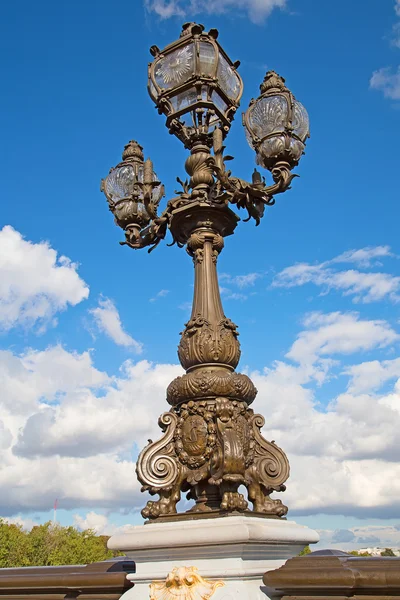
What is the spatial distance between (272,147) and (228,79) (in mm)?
1301

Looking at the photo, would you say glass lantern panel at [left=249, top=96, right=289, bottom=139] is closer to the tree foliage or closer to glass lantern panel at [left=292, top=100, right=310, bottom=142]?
glass lantern panel at [left=292, top=100, right=310, bottom=142]

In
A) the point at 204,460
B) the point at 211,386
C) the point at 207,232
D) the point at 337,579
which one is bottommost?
the point at 337,579

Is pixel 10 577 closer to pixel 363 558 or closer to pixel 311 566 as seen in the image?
pixel 311 566

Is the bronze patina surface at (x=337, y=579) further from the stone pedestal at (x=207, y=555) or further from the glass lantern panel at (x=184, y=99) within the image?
the glass lantern panel at (x=184, y=99)

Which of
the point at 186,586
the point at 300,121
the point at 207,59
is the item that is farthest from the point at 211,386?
the point at 207,59

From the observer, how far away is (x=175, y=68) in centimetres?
624

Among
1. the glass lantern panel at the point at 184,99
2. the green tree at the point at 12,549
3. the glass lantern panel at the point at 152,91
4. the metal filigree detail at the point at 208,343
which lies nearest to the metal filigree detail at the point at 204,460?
the metal filigree detail at the point at 208,343

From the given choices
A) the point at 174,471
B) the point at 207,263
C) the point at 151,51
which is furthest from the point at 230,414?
the point at 151,51

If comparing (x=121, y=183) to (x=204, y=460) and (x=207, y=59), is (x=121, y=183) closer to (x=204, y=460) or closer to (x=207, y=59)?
(x=207, y=59)

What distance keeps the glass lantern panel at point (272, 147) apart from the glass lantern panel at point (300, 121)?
0.26m

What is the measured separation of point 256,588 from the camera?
4.04 metres

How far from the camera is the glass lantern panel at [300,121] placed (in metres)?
5.80

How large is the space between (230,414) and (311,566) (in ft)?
4.44

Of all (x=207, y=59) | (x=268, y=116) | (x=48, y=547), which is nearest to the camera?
(x=268, y=116)
